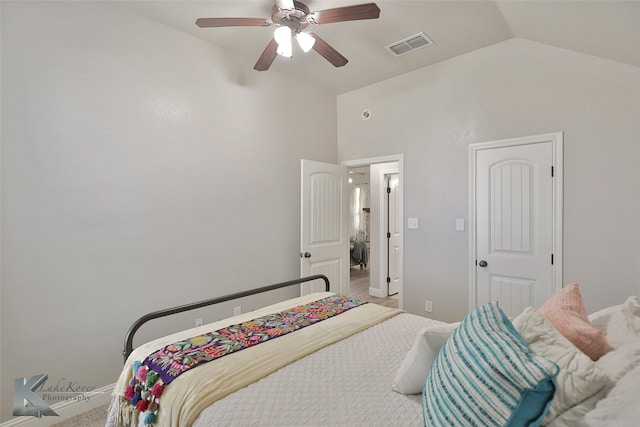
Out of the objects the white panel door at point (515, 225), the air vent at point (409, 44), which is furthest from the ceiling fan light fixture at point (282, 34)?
the white panel door at point (515, 225)

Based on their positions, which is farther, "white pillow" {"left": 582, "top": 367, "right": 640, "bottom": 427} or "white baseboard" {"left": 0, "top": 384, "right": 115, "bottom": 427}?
"white baseboard" {"left": 0, "top": 384, "right": 115, "bottom": 427}

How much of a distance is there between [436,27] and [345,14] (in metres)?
1.14

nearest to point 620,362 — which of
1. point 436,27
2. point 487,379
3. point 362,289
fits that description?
point 487,379

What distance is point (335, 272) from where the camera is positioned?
3781 millimetres

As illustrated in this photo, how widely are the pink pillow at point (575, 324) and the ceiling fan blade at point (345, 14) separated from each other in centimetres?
176

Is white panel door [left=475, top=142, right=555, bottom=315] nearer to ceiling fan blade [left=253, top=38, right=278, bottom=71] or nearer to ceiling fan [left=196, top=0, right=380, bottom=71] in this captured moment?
ceiling fan [left=196, top=0, right=380, bottom=71]

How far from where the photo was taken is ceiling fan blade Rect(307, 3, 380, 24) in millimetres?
1789

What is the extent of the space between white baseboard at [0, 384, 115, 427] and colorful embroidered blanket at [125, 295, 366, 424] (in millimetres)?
1218

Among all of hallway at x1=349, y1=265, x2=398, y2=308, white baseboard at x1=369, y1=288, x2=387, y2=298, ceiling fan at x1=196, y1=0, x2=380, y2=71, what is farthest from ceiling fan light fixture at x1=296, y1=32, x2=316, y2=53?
white baseboard at x1=369, y1=288, x2=387, y2=298

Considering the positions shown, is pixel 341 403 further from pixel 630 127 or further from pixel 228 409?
pixel 630 127

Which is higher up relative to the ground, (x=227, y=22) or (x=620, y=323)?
(x=227, y=22)

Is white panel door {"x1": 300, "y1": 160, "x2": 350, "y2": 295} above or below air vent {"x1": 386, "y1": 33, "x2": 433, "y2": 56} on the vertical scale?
below

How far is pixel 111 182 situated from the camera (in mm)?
2268

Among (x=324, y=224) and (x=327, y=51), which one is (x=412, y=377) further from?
(x=324, y=224)
